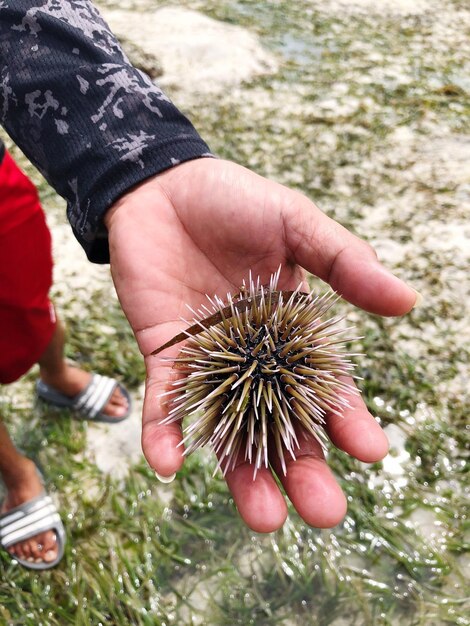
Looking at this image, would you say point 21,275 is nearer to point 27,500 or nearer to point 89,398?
point 89,398

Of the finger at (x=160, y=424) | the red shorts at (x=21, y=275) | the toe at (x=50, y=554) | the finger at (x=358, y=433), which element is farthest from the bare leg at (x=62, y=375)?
the finger at (x=358, y=433)

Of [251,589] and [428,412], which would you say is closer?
[251,589]

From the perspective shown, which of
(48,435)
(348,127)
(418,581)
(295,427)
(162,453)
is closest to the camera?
(162,453)

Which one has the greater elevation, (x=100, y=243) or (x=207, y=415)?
(x=100, y=243)

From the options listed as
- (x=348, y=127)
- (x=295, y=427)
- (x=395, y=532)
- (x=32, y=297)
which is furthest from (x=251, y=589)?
(x=348, y=127)

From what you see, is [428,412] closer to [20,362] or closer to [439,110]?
[20,362]

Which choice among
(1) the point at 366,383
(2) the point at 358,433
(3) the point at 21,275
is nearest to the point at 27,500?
(3) the point at 21,275

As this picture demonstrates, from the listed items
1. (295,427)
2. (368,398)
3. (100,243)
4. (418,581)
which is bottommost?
(418,581)
